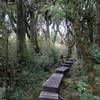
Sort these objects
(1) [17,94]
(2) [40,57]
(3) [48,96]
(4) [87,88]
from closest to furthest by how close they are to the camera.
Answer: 1. (3) [48,96]
2. (4) [87,88]
3. (1) [17,94]
4. (2) [40,57]

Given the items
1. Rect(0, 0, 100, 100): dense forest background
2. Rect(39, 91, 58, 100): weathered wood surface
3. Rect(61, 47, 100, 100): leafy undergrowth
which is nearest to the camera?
Rect(61, 47, 100, 100): leafy undergrowth

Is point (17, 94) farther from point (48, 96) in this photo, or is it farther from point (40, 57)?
point (40, 57)

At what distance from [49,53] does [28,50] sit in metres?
1.88

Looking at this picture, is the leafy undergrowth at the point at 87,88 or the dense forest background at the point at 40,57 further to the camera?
the dense forest background at the point at 40,57

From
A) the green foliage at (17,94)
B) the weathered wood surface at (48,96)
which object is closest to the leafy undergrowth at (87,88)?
the weathered wood surface at (48,96)

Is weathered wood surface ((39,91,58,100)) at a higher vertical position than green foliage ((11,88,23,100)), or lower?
higher

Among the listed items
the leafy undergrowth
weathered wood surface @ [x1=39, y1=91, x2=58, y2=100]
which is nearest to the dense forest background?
the leafy undergrowth

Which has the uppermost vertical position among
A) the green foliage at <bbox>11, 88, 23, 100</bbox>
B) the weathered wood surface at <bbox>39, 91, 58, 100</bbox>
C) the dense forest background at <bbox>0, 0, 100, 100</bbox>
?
the dense forest background at <bbox>0, 0, 100, 100</bbox>

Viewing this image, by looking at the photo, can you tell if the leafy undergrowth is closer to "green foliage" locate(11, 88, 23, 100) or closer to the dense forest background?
the dense forest background

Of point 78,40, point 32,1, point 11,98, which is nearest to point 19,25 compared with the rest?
point 32,1

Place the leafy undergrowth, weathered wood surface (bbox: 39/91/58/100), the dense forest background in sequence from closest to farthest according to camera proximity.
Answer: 1. the leafy undergrowth
2. weathered wood surface (bbox: 39/91/58/100)
3. the dense forest background

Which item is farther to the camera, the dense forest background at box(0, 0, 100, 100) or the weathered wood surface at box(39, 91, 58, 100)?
the dense forest background at box(0, 0, 100, 100)

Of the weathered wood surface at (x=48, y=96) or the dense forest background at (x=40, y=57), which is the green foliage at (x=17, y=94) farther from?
the weathered wood surface at (x=48, y=96)

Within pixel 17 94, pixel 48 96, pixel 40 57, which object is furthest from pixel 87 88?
pixel 40 57
